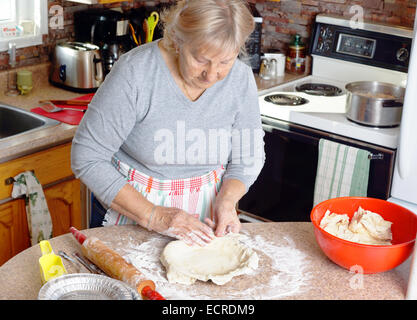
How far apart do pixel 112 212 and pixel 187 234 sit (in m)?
0.35

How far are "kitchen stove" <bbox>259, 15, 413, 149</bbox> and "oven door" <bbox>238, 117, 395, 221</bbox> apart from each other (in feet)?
0.13

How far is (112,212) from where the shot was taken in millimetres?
1773

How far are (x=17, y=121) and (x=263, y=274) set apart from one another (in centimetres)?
156

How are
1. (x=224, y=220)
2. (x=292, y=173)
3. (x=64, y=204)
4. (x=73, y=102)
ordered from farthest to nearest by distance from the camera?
(x=292, y=173) → (x=73, y=102) → (x=64, y=204) → (x=224, y=220)

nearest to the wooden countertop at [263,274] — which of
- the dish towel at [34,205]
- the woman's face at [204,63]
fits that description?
the woman's face at [204,63]

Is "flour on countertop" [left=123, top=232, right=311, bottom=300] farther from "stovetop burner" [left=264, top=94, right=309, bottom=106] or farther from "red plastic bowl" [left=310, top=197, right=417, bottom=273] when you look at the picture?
"stovetop burner" [left=264, top=94, right=309, bottom=106]

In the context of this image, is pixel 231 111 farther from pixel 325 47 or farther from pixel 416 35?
pixel 325 47

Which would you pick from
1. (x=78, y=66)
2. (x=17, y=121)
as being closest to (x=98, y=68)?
(x=78, y=66)

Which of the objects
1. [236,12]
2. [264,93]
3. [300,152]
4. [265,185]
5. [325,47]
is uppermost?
[236,12]

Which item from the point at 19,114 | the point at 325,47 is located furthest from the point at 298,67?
the point at 19,114

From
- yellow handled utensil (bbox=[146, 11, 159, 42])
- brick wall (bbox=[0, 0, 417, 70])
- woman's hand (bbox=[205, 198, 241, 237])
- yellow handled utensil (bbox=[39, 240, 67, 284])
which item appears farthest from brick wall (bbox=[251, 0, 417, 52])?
yellow handled utensil (bbox=[39, 240, 67, 284])

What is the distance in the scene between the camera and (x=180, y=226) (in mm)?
1520

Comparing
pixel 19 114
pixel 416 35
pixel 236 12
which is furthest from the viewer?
pixel 19 114

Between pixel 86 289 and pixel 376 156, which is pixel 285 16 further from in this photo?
pixel 86 289
